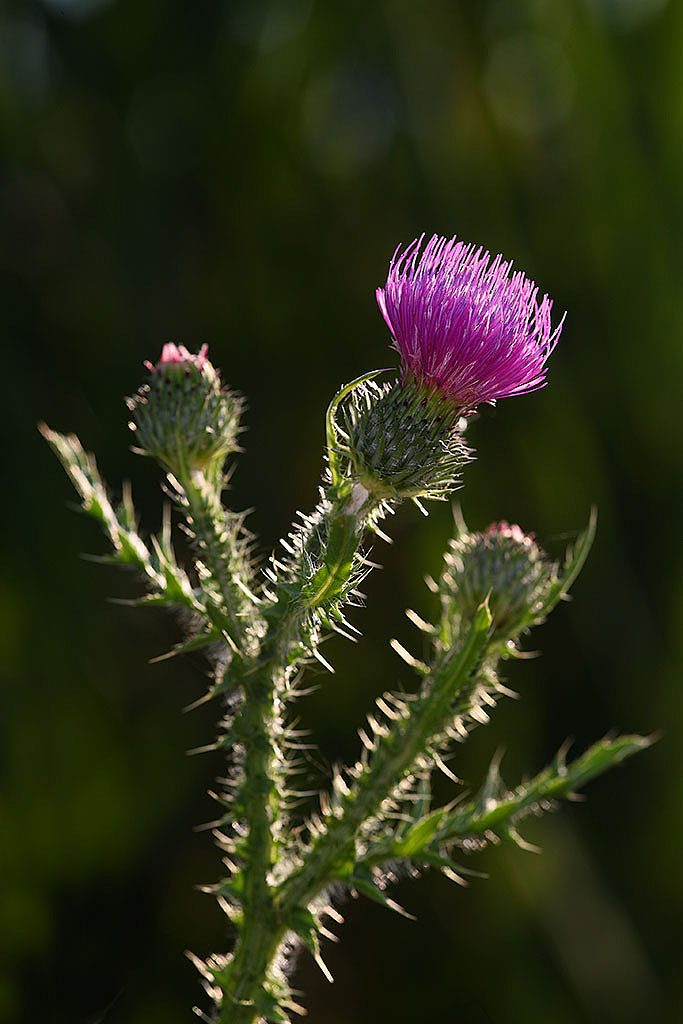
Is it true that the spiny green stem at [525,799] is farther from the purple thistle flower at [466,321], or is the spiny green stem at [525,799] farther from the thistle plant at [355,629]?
the purple thistle flower at [466,321]

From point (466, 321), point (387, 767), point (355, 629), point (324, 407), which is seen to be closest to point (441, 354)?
point (466, 321)

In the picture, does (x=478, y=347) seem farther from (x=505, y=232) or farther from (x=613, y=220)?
(x=613, y=220)

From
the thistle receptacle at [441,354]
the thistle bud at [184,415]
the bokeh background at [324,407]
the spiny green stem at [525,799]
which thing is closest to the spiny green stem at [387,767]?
the spiny green stem at [525,799]

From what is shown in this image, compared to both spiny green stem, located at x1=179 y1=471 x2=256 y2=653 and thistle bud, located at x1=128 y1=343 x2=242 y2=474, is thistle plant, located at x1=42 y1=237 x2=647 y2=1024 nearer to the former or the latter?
spiny green stem, located at x1=179 y1=471 x2=256 y2=653

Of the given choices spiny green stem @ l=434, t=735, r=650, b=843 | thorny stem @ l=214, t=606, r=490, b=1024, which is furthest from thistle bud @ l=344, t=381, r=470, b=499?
spiny green stem @ l=434, t=735, r=650, b=843

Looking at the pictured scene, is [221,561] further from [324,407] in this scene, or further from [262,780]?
[324,407]

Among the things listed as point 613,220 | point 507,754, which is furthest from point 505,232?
point 507,754
